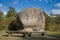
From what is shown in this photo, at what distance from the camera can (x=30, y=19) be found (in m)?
17.1

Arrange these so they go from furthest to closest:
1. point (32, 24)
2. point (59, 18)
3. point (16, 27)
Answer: point (59, 18) < point (16, 27) < point (32, 24)

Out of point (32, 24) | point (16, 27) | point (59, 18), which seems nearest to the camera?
point (32, 24)

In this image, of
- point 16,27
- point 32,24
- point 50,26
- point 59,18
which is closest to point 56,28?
point 50,26

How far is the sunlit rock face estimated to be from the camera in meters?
17.1

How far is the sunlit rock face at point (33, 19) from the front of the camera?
17.1 m

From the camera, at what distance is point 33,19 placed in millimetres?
17047

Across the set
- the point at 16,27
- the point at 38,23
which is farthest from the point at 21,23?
the point at 16,27

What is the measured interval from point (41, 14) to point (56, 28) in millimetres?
6215

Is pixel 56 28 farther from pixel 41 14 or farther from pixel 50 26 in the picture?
pixel 41 14

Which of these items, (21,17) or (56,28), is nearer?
(21,17)

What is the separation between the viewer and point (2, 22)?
2269 cm

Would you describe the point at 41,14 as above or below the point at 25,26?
above

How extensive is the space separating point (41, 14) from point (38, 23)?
909 mm

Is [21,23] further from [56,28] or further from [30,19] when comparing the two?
[56,28]
